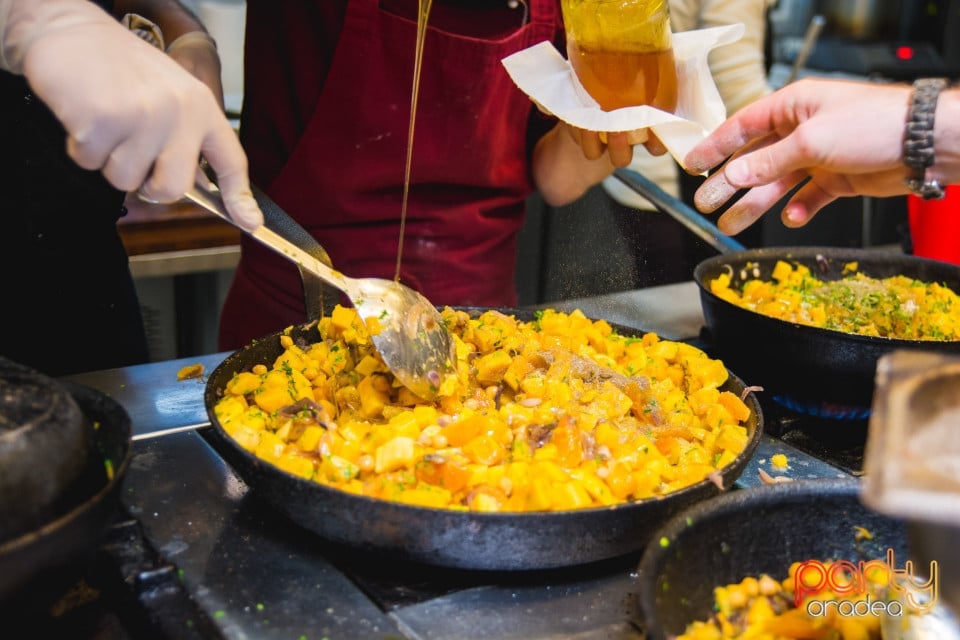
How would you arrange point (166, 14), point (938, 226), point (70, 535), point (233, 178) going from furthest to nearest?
point (938, 226)
point (166, 14)
point (233, 178)
point (70, 535)

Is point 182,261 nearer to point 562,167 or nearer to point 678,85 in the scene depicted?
point 562,167

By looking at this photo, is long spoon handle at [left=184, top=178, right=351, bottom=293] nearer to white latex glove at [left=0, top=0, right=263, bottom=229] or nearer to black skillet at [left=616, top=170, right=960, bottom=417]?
white latex glove at [left=0, top=0, right=263, bottom=229]

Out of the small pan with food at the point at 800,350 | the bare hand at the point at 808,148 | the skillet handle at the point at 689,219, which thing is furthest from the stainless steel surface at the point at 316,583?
the skillet handle at the point at 689,219

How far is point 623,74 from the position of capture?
1.79m

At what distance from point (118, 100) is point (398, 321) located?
58 centimetres

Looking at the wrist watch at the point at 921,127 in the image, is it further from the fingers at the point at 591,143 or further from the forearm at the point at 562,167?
the forearm at the point at 562,167

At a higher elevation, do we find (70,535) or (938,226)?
(70,535)

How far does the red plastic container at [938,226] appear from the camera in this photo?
276 cm

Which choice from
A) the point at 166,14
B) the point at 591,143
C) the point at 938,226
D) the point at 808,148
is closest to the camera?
the point at 808,148

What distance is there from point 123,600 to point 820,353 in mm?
1299

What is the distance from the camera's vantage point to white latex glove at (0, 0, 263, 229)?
1.25 meters

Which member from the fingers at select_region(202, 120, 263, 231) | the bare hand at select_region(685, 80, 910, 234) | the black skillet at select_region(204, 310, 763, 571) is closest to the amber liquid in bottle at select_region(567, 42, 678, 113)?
the bare hand at select_region(685, 80, 910, 234)

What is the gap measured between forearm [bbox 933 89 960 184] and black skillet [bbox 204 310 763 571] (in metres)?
0.74

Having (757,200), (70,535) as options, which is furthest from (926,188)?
(70,535)
